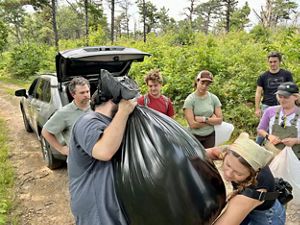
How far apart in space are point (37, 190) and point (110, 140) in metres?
3.40

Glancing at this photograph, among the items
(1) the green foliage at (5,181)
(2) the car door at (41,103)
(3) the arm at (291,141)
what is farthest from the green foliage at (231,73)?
(1) the green foliage at (5,181)

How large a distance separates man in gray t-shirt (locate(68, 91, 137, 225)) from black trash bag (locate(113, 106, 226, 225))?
0.07 metres

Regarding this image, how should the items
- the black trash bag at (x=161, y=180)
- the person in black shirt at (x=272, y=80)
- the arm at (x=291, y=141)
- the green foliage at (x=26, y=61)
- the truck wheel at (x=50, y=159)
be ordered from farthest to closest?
the green foliage at (x=26, y=61), the truck wheel at (x=50, y=159), the person in black shirt at (x=272, y=80), the arm at (x=291, y=141), the black trash bag at (x=161, y=180)

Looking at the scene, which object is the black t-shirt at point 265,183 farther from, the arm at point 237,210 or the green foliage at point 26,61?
the green foliage at point 26,61

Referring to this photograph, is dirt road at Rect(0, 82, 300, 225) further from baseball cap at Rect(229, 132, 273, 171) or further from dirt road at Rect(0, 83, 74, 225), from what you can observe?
baseball cap at Rect(229, 132, 273, 171)

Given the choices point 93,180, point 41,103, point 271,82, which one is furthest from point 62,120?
point 271,82

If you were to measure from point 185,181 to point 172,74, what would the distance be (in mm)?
7867

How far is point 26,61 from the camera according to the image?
667 inches

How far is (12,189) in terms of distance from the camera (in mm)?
4371

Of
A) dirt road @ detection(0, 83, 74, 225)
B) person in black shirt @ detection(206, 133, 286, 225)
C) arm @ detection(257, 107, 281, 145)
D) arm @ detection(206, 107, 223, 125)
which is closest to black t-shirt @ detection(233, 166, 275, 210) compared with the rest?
person in black shirt @ detection(206, 133, 286, 225)

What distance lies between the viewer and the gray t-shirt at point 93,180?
4.94 ft

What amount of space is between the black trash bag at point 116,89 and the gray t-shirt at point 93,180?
0.44 ft

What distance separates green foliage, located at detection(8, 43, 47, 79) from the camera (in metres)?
16.8

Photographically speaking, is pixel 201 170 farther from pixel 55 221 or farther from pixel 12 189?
pixel 12 189
